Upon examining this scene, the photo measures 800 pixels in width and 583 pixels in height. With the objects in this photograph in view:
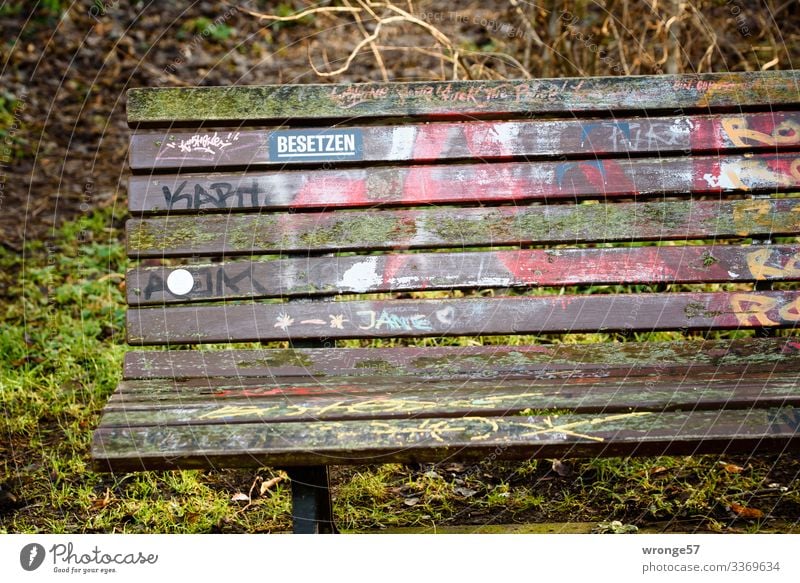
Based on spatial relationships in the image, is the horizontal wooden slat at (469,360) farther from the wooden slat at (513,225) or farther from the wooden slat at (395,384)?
the wooden slat at (513,225)

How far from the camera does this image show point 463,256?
9.02ft

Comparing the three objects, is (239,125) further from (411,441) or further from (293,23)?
(293,23)

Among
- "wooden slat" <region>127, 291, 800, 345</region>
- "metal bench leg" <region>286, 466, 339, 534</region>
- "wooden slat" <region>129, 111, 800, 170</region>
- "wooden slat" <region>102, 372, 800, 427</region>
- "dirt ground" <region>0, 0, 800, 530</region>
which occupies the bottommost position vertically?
"metal bench leg" <region>286, 466, 339, 534</region>

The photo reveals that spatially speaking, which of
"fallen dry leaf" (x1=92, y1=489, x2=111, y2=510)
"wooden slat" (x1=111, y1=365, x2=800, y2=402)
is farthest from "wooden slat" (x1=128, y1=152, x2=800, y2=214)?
"fallen dry leaf" (x1=92, y1=489, x2=111, y2=510)

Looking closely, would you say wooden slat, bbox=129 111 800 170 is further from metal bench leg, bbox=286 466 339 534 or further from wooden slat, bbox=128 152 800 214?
metal bench leg, bbox=286 466 339 534

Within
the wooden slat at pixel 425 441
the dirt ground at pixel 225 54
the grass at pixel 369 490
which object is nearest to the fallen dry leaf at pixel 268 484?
the grass at pixel 369 490

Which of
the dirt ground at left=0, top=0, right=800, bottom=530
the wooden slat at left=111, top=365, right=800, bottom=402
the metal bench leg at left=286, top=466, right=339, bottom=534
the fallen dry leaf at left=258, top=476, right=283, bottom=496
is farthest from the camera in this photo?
the dirt ground at left=0, top=0, right=800, bottom=530

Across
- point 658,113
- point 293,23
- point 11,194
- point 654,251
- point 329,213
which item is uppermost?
point 293,23

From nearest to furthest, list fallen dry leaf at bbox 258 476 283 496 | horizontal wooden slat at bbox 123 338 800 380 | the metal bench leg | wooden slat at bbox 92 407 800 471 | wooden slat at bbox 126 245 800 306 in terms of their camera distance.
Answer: wooden slat at bbox 92 407 800 471 < the metal bench leg < horizontal wooden slat at bbox 123 338 800 380 < wooden slat at bbox 126 245 800 306 < fallen dry leaf at bbox 258 476 283 496

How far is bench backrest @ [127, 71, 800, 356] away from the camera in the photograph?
2.72 m

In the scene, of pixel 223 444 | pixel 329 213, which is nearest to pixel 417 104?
pixel 329 213

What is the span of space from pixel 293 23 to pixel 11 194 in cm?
241

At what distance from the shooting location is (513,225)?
276 cm

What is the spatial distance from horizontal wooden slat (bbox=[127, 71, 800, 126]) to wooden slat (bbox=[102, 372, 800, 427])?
90 centimetres
